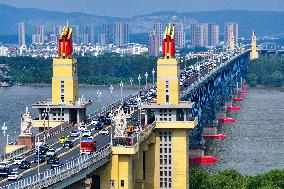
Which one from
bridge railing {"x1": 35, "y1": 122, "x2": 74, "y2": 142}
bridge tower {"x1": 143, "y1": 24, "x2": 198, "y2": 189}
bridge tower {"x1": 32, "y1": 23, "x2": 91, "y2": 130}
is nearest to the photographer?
bridge railing {"x1": 35, "y1": 122, "x2": 74, "y2": 142}

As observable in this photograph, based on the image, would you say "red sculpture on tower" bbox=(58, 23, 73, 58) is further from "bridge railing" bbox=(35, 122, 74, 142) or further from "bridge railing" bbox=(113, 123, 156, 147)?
"bridge railing" bbox=(113, 123, 156, 147)

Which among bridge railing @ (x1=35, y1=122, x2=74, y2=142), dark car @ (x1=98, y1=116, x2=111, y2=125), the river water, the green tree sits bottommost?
the river water

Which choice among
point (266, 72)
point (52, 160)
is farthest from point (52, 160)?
point (266, 72)

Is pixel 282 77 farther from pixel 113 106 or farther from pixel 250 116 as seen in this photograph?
pixel 113 106

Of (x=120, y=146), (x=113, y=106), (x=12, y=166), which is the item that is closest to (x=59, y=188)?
(x=12, y=166)

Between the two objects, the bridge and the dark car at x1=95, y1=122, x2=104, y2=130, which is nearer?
the bridge

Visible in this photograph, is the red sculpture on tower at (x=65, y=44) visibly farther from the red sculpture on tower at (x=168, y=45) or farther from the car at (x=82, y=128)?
the red sculpture on tower at (x=168, y=45)

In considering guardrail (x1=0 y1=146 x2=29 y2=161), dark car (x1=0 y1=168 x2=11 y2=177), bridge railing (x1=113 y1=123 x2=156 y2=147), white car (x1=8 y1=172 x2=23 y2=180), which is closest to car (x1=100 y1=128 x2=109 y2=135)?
bridge railing (x1=113 y1=123 x2=156 y2=147)
